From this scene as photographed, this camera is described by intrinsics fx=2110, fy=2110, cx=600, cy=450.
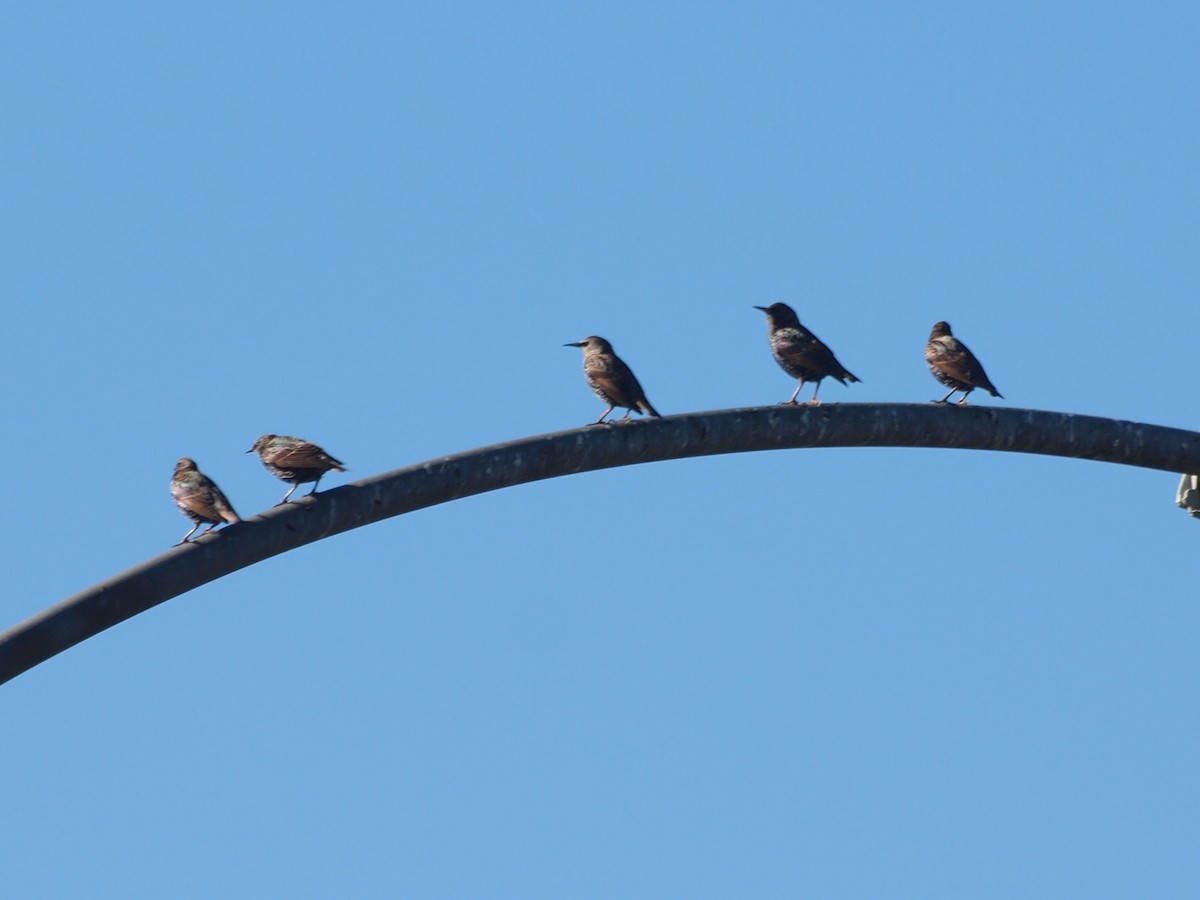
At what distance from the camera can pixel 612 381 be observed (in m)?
13.0

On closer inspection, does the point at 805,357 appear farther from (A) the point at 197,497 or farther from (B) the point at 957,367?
(A) the point at 197,497

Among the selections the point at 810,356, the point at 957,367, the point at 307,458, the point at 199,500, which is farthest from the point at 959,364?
the point at 199,500

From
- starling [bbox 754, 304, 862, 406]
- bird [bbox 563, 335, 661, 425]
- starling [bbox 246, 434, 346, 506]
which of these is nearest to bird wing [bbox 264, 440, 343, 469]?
starling [bbox 246, 434, 346, 506]

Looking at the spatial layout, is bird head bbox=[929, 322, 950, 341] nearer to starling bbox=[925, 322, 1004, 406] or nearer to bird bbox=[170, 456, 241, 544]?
starling bbox=[925, 322, 1004, 406]

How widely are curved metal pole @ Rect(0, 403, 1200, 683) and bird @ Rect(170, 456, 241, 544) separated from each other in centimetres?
152

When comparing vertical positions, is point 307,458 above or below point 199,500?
above

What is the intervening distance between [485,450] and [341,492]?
2.37 feet

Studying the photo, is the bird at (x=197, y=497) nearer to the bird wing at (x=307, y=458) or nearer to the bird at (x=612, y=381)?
the bird wing at (x=307, y=458)

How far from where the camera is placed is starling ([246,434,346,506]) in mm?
11633

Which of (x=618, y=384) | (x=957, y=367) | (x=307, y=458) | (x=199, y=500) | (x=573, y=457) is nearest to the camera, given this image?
(x=573, y=457)

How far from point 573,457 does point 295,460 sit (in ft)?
7.89

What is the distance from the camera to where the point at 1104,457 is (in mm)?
11477

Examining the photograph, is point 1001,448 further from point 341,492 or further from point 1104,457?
point 341,492

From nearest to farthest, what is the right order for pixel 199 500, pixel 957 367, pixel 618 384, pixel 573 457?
pixel 573 457 < pixel 199 500 < pixel 618 384 < pixel 957 367
